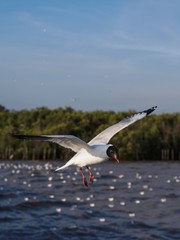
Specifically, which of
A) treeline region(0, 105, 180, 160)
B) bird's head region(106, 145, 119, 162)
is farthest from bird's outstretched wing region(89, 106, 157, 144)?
treeline region(0, 105, 180, 160)

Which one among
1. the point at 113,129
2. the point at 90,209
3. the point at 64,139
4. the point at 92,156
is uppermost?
the point at 113,129

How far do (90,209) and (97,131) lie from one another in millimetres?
60623

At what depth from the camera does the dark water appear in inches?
1288

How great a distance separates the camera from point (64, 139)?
9266 mm

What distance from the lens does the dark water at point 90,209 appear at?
32719 millimetres

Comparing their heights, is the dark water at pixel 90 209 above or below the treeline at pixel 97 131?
below

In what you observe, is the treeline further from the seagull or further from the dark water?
the seagull

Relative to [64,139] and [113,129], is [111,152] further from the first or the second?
[113,129]

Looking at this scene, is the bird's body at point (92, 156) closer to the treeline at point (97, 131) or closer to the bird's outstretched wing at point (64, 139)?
the bird's outstretched wing at point (64, 139)

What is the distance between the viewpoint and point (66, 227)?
33.8 m

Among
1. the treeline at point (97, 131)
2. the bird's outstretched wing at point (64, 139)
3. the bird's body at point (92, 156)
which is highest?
the treeline at point (97, 131)

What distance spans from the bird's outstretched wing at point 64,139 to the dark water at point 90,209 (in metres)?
22.2

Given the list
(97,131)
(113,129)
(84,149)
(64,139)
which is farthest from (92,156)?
(97,131)

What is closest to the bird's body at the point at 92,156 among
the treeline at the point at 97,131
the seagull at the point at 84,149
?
the seagull at the point at 84,149
